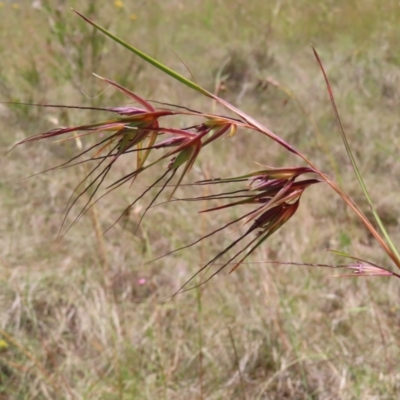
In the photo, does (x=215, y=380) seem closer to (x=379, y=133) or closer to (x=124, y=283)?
(x=124, y=283)

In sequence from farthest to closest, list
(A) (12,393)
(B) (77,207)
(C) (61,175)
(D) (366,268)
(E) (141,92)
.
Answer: (E) (141,92)
(C) (61,175)
(B) (77,207)
(A) (12,393)
(D) (366,268)

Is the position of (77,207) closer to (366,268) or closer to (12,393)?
(12,393)

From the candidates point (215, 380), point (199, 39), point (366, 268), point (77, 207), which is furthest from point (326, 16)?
point (366, 268)

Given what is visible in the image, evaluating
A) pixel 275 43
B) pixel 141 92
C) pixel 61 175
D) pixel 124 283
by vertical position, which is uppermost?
pixel 275 43

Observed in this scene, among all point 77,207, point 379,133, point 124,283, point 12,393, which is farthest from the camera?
point 379,133

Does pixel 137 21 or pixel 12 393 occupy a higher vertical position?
pixel 137 21

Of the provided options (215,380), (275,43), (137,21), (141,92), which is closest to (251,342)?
(215,380)

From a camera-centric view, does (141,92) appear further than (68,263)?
Yes
